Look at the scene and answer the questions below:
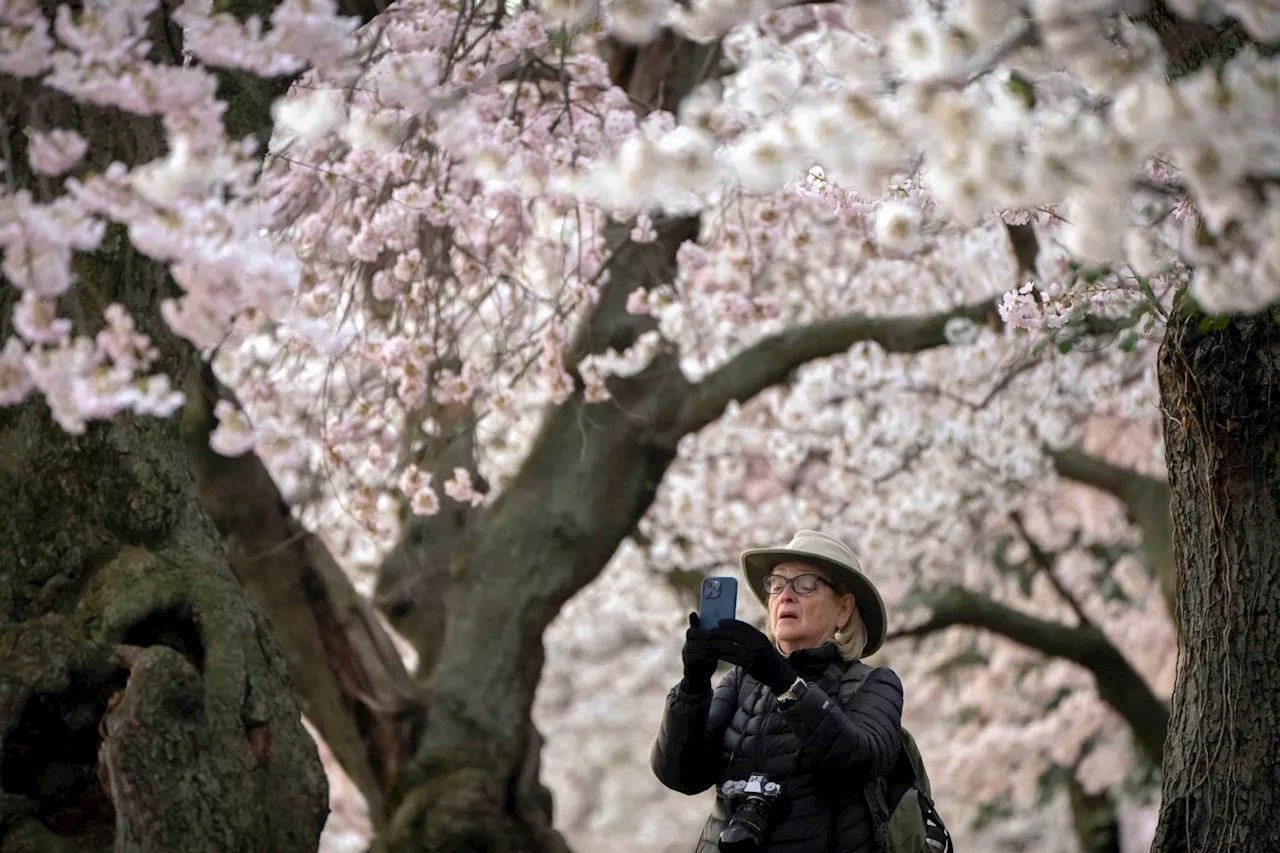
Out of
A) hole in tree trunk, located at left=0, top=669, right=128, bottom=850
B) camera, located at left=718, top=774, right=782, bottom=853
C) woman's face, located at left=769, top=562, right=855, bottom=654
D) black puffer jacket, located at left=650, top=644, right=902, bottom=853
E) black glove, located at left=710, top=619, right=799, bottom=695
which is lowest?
hole in tree trunk, located at left=0, top=669, right=128, bottom=850

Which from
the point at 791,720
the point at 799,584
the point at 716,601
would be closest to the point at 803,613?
the point at 799,584

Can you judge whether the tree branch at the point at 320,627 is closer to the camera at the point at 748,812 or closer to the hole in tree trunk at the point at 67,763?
the hole in tree trunk at the point at 67,763

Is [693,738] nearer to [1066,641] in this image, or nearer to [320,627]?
[320,627]

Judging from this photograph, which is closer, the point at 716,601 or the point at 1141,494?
the point at 716,601

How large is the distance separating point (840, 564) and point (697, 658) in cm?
41

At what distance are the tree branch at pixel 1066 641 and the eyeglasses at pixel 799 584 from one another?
3.64m

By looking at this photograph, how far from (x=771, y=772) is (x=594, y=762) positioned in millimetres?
10000

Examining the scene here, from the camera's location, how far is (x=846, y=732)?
8.41ft

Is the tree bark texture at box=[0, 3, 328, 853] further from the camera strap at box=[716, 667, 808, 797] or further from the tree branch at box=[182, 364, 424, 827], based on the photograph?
the tree branch at box=[182, 364, 424, 827]

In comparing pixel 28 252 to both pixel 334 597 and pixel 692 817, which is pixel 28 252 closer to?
pixel 334 597

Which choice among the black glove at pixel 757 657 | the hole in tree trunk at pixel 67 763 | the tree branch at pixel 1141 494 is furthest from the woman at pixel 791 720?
the tree branch at pixel 1141 494

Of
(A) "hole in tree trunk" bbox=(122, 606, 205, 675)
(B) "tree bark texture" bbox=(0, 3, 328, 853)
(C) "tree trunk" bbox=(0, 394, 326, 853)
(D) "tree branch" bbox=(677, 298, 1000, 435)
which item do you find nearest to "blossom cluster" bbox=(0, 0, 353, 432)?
(B) "tree bark texture" bbox=(0, 3, 328, 853)

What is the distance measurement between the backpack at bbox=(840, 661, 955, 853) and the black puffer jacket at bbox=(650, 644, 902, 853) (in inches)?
0.8

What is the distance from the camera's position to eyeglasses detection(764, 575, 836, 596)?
2.94m
